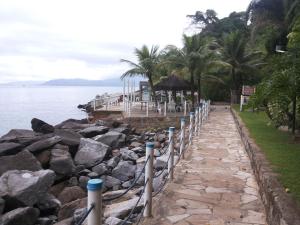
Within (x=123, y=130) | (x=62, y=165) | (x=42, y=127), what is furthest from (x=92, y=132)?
(x=62, y=165)

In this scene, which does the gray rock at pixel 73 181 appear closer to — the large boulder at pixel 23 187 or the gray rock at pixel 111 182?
the gray rock at pixel 111 182

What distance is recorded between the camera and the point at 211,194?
6664 millimetres

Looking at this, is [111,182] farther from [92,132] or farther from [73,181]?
[92,132]

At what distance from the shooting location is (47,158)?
42.2 feet

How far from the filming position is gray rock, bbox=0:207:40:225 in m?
7.71

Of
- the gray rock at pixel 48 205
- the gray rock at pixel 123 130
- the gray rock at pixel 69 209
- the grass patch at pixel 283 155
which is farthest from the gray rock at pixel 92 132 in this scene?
the gray rock at pixel 69 209

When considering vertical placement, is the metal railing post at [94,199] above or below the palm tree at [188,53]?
below

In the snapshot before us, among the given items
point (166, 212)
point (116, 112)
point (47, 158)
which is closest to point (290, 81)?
point (166, 212)

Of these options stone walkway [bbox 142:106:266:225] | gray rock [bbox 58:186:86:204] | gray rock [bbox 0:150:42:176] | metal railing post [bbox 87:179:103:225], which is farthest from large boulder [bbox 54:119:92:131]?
metal railing post [bbox 87:179:103:225]

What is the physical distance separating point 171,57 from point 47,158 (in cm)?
1284

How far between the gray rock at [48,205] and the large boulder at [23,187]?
12cm

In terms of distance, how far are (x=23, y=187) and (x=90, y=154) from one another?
513 cm

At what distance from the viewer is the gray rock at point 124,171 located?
1150 centimetres

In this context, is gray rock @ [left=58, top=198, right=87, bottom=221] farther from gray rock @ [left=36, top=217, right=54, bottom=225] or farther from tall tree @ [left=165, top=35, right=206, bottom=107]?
tall tree @ [left=165, top=35, right=206, bottom=107]
